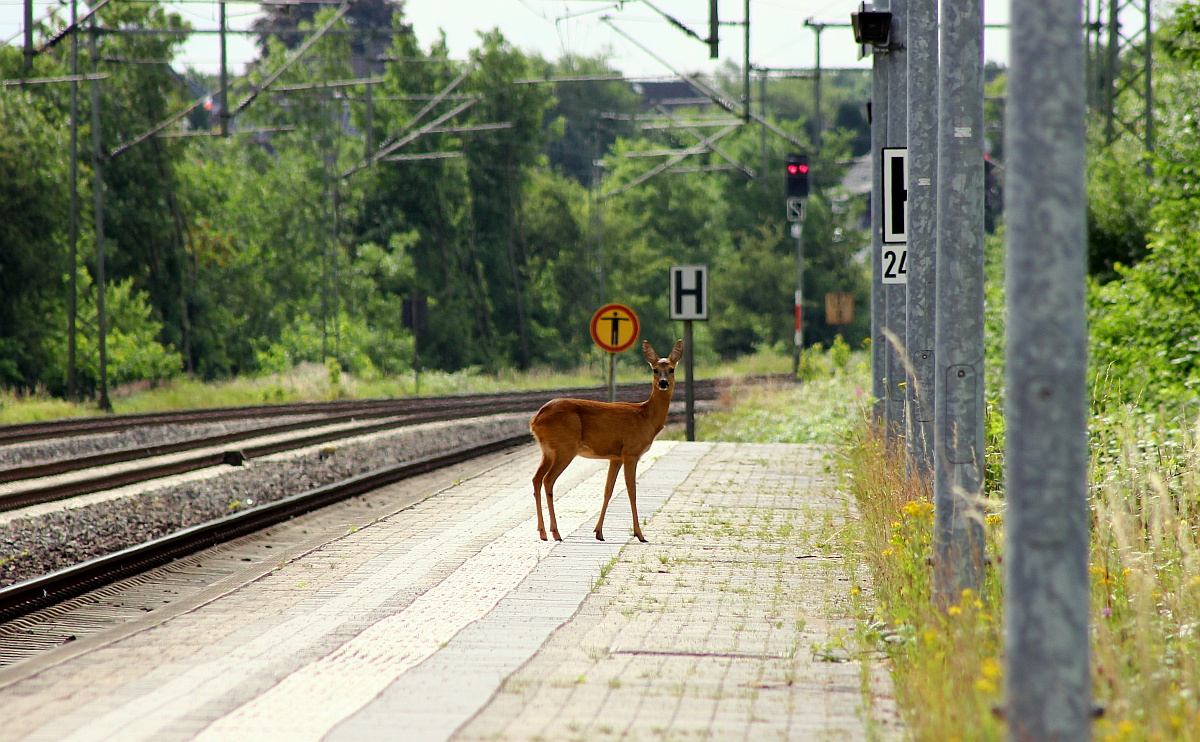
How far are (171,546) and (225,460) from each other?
7.24 meters

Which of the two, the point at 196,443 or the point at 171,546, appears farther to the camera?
the point at 196,443

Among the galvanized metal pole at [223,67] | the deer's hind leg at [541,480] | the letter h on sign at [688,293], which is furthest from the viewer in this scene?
the galvanized metal pole at [223,67]

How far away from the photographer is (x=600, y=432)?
35.4ft

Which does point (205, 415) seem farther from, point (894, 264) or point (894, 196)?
point (894, 196)

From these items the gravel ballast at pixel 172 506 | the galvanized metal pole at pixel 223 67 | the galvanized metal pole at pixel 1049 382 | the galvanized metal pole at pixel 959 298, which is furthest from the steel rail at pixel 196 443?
the galvanized metal pole at pixel 1049 382

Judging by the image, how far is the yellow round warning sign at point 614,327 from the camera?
52.3ft

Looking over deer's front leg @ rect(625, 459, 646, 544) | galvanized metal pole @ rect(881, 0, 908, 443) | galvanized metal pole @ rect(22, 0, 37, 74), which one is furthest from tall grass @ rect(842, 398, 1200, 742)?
galvanized metal pole @ rect(22, 0, 37, 74)

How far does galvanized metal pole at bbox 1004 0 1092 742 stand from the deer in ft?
22.7

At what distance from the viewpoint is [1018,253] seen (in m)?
3.69

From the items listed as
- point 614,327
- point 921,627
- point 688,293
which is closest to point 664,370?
point 921,627

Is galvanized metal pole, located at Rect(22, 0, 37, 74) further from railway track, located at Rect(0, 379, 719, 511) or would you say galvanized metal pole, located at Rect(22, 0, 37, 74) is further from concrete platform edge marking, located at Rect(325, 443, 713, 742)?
concrete platform edge marking, located at Rect(325, 443, 713, 742)

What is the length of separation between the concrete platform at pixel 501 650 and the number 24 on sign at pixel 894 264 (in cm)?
223

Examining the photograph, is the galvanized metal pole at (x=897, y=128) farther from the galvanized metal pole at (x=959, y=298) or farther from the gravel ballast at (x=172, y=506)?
the gravel ballast at (x=172, y=506)

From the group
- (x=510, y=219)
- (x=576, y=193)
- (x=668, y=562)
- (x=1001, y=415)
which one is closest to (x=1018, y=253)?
(x=668, y=562)
